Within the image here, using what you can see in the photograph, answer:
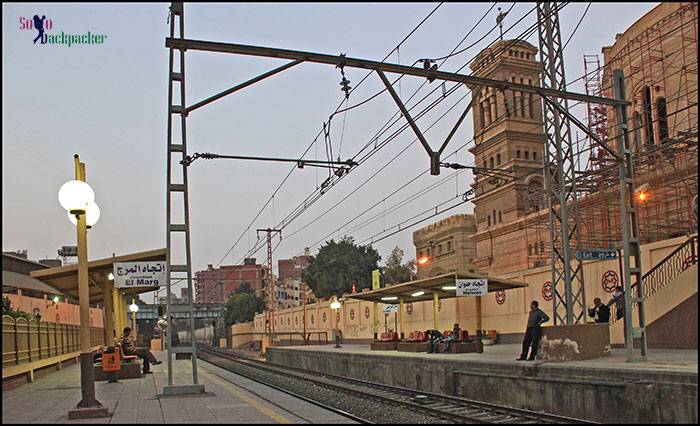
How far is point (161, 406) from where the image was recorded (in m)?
13.0

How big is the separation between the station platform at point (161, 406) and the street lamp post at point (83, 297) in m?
0.29

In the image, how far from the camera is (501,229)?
2248 inches

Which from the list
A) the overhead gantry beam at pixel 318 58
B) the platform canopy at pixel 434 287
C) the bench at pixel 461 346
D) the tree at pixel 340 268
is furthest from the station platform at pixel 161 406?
the tree at pixel 340 268

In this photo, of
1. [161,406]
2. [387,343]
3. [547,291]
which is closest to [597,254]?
[161,406]

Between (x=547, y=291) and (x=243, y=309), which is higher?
(x=547, y=291)

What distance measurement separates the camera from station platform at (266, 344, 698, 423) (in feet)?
41.2

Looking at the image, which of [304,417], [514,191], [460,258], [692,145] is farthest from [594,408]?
[460,258]

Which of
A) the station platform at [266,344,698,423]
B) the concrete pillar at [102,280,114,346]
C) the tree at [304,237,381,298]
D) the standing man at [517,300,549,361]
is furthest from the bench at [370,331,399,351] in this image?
the tree at [304,237,381,298]

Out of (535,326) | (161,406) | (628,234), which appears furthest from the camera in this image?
(535,326)

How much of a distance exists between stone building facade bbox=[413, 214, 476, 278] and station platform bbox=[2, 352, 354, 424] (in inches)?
2237

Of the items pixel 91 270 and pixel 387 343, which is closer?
pixel 91 270

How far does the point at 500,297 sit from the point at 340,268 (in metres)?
52.0

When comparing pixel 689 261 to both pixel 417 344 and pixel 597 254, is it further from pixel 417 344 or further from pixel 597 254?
pixel 417 344

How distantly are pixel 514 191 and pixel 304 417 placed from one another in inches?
2076
